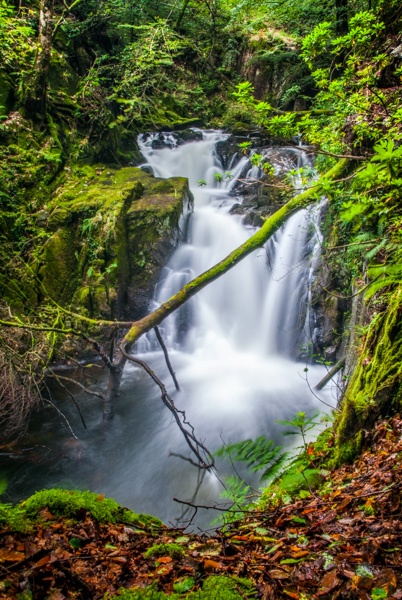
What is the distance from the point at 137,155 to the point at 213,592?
14.5m

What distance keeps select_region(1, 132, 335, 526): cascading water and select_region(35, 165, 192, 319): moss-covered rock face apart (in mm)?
860

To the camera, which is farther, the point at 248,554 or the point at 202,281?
the point at 202,281

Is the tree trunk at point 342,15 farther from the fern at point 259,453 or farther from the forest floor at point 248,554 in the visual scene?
the forest floor at point 248,554

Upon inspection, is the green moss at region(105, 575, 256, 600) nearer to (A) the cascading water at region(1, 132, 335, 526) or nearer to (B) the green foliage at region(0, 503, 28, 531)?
(B) the green foliage at region(0, 503, 28, 531)

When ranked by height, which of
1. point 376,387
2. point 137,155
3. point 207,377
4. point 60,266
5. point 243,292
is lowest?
point 376,387

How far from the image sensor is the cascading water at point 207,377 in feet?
17.7

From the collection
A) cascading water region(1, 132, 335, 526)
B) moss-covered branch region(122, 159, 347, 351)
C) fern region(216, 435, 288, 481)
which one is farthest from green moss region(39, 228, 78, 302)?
fern region(216, 435, 288, 481)

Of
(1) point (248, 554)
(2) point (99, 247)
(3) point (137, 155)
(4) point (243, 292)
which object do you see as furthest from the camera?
(3) point (137, 155)

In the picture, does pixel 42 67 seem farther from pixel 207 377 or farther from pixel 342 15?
pixel 207 377

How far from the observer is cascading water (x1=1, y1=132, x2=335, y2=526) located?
5.40 meters

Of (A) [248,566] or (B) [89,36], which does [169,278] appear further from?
(B) [89,36]

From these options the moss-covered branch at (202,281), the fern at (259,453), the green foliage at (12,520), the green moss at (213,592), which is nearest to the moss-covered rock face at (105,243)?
the moss-covered branch at (202,281)

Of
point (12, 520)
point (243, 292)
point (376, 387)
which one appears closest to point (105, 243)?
point (243, 292)

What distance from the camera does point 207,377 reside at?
8406 mm
